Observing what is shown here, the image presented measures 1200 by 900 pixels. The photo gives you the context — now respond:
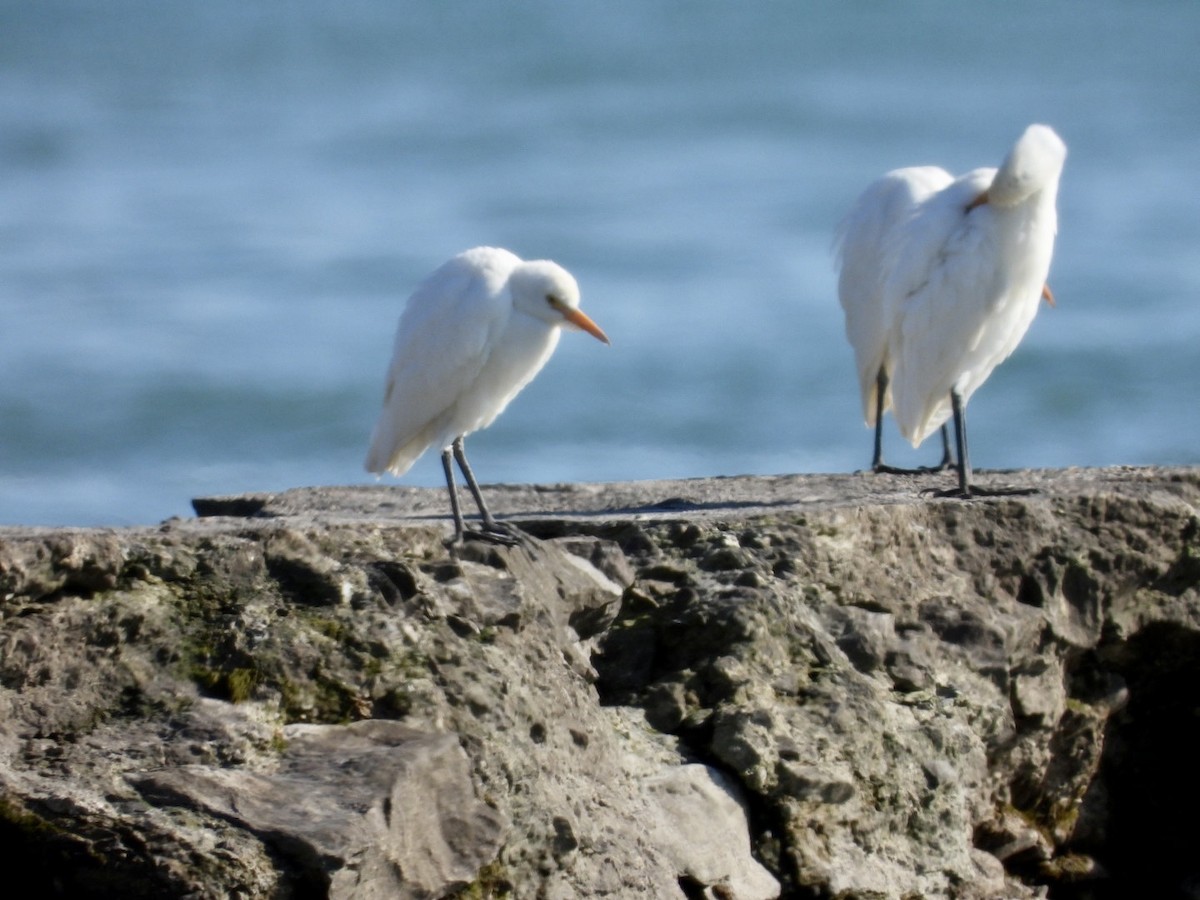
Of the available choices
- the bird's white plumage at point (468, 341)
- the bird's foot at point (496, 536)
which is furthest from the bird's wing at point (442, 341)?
the bird's foot at point (496, 536)

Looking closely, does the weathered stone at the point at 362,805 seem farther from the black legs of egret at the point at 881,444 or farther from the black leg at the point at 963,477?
the black legs of egret at the point at 881,444

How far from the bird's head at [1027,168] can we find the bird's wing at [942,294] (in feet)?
0.57

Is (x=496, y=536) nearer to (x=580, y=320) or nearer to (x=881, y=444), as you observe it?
(x=580, y=320)

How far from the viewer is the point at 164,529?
5.08 m

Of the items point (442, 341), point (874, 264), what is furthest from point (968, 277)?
point (442, 341)

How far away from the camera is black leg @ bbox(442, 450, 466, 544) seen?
569 centimetres

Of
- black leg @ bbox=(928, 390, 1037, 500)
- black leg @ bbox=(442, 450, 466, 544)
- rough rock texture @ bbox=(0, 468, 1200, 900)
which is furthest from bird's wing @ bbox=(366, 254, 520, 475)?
black leg @ bbox=(928, 390, 1037, 500)

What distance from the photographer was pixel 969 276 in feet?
26.8

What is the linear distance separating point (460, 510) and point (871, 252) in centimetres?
375

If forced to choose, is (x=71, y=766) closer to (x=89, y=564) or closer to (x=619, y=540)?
(x=89, y=564)

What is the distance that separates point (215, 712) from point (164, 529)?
3.11ft

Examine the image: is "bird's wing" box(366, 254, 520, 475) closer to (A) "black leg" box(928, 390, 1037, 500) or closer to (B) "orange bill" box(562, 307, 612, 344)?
(B) "orange bill" box(562, 307, 612, 344)

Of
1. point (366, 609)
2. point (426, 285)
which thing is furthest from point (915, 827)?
point (426, 285)

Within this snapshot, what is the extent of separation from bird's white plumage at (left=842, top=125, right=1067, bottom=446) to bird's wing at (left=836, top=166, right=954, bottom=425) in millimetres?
485
